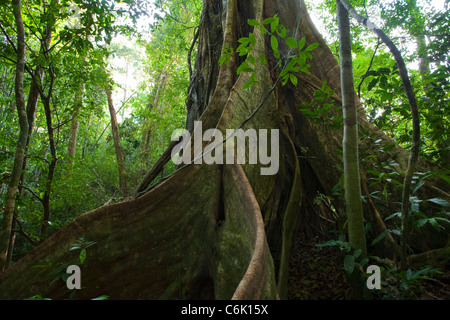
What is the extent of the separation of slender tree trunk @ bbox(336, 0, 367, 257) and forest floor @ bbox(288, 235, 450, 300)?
258mm

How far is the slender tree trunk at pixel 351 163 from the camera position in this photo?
4.66 ft

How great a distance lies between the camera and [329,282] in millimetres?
2070

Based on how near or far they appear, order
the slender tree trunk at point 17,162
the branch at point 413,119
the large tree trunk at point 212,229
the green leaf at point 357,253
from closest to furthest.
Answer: the branch at point 413,119
the green leaf at point 357,253
the large tree trunk at point 212,229
the slender tree trunk at point 17,162

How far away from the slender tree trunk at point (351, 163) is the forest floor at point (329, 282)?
258 millimetres

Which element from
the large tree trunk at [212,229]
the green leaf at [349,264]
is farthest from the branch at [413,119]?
the large tree trunk at [212,229]

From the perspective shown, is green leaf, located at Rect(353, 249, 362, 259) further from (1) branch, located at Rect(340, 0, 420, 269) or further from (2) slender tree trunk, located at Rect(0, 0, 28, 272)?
(2) slender tree trunk, located at Rect(0, 0, 28, 272)

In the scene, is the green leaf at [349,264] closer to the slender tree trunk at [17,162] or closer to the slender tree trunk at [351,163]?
the slender tree trunk at [351,163]

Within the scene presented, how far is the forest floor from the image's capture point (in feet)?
4.51

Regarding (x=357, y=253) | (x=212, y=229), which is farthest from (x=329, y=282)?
(x=212, y=229)

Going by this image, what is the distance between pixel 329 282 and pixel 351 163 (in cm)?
117

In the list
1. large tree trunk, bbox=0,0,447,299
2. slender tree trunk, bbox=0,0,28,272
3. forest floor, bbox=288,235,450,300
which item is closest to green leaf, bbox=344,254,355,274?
forest floor, bbox=288,235,450,300

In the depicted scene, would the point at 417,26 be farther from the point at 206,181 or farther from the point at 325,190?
the point at 206,181
